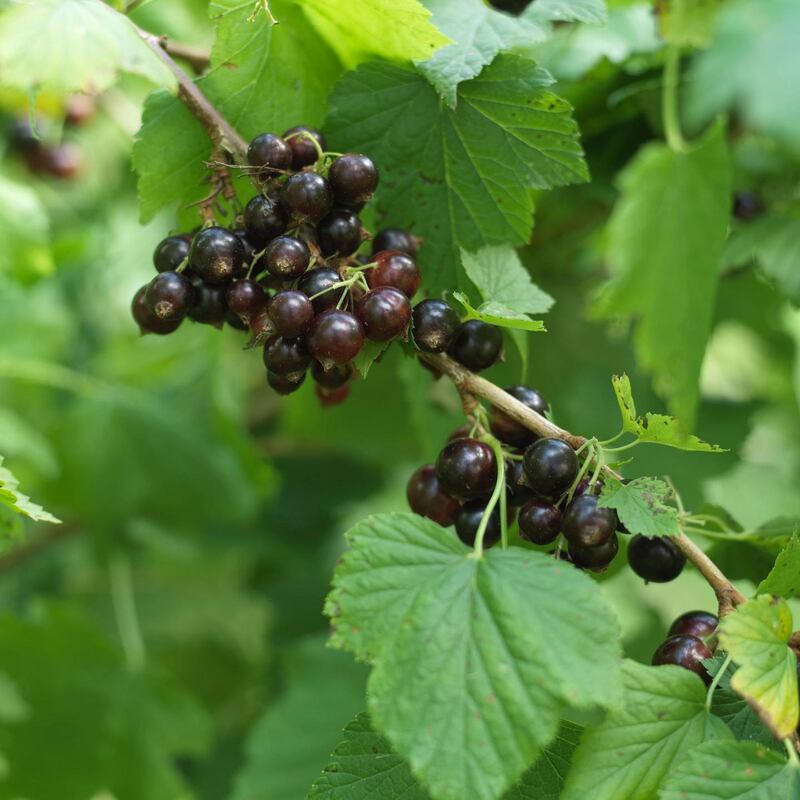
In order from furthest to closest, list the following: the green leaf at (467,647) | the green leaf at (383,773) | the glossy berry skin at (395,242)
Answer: the glossy berry skin at (395,242) → the green leaf at (383,773) → the green leaf at (467,647)

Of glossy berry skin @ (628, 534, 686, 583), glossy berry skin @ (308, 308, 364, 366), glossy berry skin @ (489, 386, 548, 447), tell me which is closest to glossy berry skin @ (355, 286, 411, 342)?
glossy berry skin @ (308, 308, 364, 366)

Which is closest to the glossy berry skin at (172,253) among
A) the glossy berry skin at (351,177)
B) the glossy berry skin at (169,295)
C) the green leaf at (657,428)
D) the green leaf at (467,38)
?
the glossy berry skin at (169,295)

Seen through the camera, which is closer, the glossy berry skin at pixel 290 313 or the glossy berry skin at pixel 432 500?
the glossy berry skin at pixel 290 313

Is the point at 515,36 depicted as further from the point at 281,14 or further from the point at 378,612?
the point at 378,612

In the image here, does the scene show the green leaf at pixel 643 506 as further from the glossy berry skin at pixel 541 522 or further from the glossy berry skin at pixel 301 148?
the glossy berry skin at pixel 301 148

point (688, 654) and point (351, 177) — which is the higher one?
point (351, 177)

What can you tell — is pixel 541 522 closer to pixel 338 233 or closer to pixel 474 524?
pixel 474 524

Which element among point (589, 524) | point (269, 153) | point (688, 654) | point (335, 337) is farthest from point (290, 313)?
point (688, 654)

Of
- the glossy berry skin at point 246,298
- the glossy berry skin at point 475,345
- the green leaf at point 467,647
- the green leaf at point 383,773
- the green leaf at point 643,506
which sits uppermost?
the glossy berry skin at point 246,298
